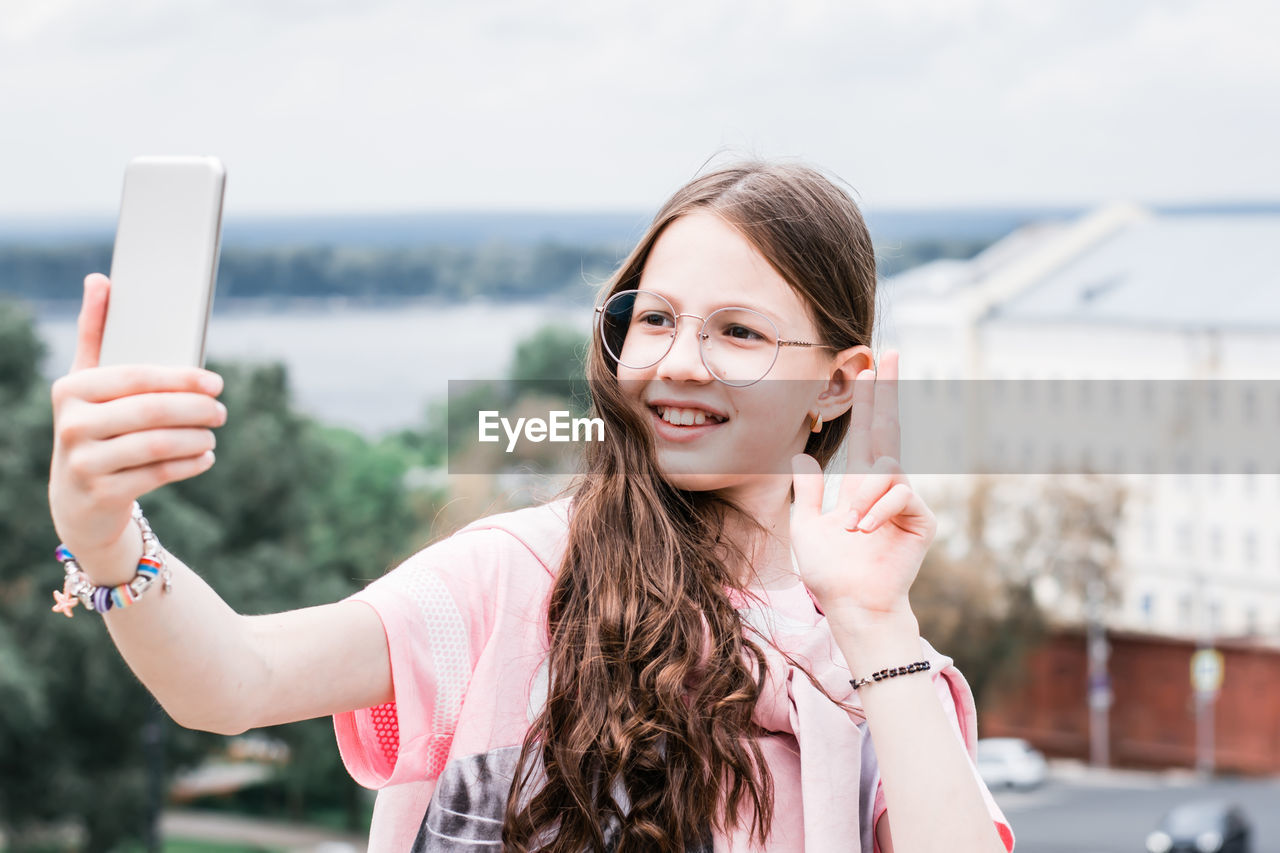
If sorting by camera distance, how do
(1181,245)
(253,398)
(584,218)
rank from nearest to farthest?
(253,398)
(1181,245)
(584,218)

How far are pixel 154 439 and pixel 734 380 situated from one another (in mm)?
498

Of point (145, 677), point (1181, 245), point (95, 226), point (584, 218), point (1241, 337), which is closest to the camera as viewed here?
point (145, 677)

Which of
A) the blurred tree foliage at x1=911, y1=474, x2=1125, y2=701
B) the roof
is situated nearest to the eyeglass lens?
the blurred tree foliage at x1=911, y1=474, x2=1125, y2=701

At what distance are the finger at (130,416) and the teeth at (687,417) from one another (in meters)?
0.46

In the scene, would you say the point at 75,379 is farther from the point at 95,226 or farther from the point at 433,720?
the point at 95,226

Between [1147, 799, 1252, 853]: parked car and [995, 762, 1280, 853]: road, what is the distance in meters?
4.89

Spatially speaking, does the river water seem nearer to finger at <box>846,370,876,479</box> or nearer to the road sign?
the road sign

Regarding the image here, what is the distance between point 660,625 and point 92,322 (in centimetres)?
46

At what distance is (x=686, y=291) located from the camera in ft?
3.67

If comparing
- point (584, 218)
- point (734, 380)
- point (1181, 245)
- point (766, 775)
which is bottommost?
point (766, 775)

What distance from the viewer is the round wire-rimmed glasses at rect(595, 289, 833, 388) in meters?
1.11

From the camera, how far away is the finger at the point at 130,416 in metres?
0.75

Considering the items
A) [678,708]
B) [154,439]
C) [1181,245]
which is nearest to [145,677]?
[154,439]

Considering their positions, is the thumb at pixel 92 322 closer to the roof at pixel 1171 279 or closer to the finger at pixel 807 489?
the finger at pixel 807 489
